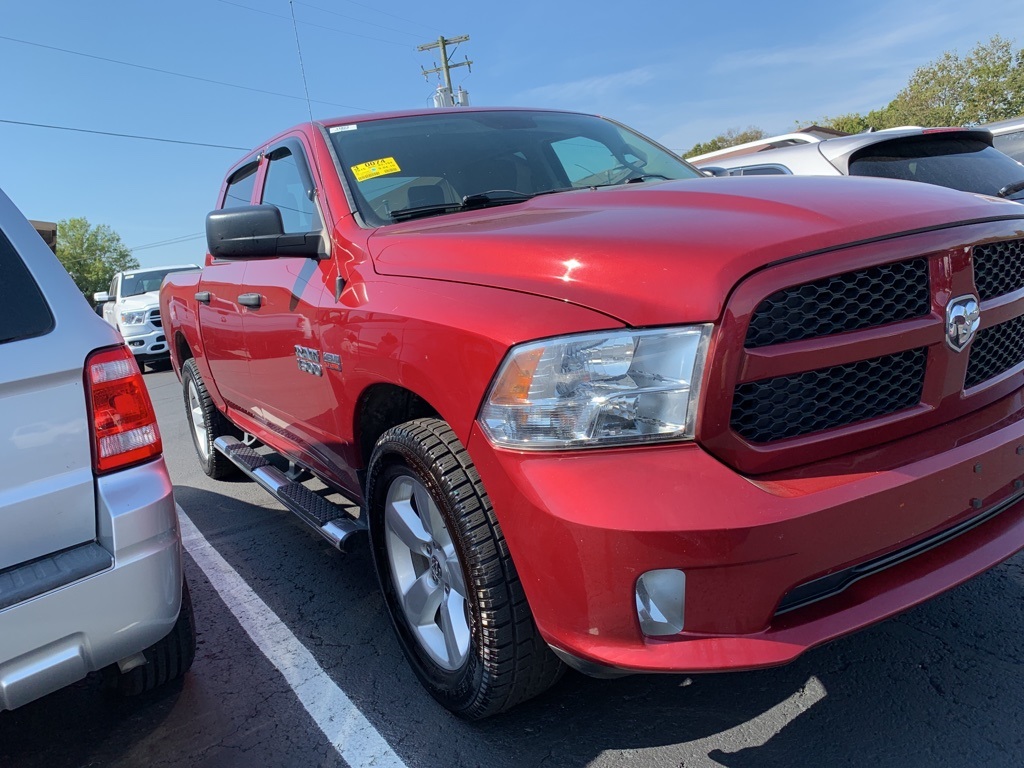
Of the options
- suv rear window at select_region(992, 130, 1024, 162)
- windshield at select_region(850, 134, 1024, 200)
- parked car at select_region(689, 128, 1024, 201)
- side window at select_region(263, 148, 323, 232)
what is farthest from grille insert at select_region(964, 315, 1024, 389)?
suv rear window at select_region(992, 130, 1024, 162)

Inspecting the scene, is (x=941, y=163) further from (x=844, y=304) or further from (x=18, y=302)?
(x=18, y=302)

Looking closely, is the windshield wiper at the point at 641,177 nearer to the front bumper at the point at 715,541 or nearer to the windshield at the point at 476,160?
the windshield at the point at 476,160

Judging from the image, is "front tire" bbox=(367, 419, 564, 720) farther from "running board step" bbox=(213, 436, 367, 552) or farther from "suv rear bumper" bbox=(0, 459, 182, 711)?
"suv rear bumper" bbox=(0, 459, 182, 711)

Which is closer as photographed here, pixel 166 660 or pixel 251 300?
pixel 166 660

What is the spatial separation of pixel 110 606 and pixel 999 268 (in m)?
2.40

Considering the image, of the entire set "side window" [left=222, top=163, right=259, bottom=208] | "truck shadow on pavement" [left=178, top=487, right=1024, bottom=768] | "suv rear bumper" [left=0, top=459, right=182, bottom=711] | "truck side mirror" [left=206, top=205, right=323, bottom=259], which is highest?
"side window" [left=222, top=163, right=259, bottom=208]

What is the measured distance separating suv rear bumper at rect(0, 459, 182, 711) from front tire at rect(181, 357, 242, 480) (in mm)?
2909

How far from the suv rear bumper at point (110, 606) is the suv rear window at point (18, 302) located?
413mm

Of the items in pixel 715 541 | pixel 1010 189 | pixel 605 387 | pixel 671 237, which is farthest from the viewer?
pixel 1010 189

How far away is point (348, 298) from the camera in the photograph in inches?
94.3

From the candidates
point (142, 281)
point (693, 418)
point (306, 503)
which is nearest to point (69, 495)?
point (306, 503)

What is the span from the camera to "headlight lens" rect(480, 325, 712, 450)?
5.08 feet

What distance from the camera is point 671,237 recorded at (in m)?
1.69

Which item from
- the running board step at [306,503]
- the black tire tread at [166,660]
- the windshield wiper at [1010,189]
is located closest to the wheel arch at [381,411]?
the running board step at [306,503]
